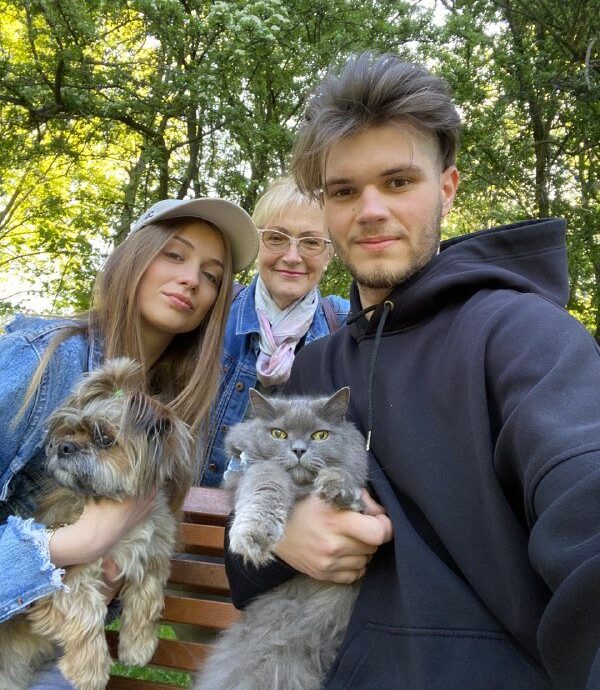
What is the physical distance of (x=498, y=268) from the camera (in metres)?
2.23

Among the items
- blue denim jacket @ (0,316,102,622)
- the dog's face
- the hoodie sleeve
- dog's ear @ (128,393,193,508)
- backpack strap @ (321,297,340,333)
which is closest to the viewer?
the hoodie sleeve

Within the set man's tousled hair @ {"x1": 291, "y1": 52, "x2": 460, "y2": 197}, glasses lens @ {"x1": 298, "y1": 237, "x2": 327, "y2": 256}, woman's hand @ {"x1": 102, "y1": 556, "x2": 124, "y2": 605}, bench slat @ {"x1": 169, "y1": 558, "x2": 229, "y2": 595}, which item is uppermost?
man's tousled hair @ {"x1": 291, "y1": 52, "x2": 460, "y2": 197}

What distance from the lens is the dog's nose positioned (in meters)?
2.63

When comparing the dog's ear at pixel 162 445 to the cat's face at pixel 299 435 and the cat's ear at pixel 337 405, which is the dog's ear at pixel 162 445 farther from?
the cat's ear at pixel 337 405

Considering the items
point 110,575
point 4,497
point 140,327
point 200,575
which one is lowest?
point 200,575

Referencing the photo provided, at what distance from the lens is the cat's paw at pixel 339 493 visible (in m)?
2.28

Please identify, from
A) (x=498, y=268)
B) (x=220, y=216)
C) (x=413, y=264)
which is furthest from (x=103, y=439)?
(x=498, y=268)

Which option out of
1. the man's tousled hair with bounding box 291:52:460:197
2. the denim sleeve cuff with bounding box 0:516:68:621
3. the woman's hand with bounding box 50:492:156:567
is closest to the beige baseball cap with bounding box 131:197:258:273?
the man's tousled hair with bounding box 291:52:460:197

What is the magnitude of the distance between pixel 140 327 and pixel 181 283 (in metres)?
0.30

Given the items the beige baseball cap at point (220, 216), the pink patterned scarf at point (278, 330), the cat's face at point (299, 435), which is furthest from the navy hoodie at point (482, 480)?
the pink patterned scarf at point (278, 330)

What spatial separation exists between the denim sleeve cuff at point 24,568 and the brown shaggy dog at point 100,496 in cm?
12

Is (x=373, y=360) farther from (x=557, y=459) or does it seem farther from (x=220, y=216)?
(x=220, y=216)

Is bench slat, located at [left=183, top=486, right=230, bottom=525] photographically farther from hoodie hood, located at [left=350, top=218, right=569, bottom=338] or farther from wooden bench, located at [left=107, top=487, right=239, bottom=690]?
hoodie hood, located at [left=350, top=218, right=569, bottom=338]

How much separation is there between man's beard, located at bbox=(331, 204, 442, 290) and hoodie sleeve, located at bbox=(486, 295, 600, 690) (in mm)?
597
